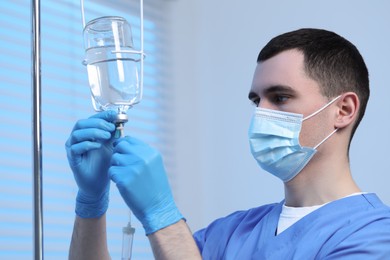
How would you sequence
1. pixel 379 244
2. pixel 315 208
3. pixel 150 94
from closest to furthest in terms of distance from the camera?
pixel 379 244 → pixel 315 208 → pixel 150 94

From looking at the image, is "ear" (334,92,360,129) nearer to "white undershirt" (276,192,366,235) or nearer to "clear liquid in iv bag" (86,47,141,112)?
"white undershirt" (276,192,366,235)

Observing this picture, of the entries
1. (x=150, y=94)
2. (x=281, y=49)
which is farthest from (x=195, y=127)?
(x=281, y=49)

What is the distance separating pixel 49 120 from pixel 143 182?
2.96 ft

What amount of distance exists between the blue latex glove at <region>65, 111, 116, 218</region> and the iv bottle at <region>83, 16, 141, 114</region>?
1.3 inches

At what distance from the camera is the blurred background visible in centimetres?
191

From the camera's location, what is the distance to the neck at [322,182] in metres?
1.44

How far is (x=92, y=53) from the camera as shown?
4.24 ft

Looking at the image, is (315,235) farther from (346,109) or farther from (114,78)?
(114,78)

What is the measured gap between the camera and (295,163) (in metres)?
1.45

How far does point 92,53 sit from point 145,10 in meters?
1.22

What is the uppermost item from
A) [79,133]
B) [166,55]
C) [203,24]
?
[203,24]

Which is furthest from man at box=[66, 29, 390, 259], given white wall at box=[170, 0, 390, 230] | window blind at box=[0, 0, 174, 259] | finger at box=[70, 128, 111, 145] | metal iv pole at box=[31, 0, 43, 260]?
white wall at box=[170, 0, 390, 230]

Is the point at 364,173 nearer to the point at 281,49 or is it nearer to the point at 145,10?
the point at 281,49

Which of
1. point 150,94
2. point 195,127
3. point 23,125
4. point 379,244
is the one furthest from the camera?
point 195,127
